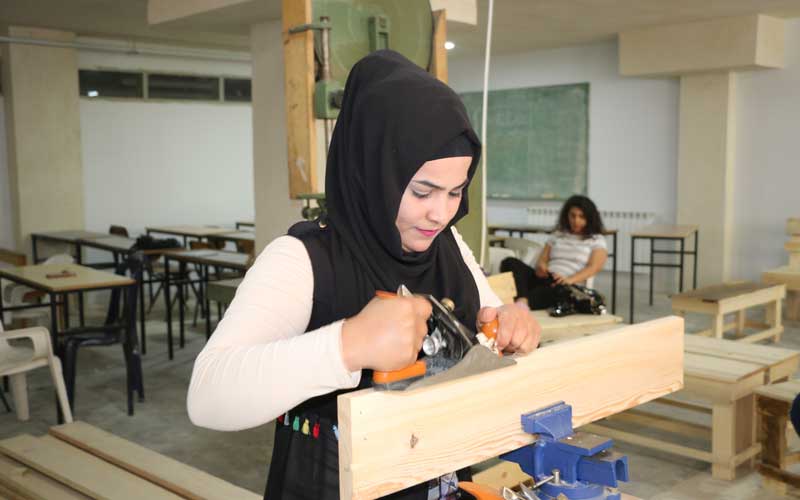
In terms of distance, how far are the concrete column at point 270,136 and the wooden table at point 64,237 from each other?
267 cm

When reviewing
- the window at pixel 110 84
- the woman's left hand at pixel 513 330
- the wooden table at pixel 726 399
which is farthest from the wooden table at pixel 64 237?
the woman's left hand at pixel 513 330

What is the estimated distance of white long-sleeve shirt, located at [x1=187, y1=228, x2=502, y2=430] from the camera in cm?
93


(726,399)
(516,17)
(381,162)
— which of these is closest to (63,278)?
(726,399)

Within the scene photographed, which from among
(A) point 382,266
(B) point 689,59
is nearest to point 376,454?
(A) point 382,266

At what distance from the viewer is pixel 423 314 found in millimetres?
964

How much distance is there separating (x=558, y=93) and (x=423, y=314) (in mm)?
9327

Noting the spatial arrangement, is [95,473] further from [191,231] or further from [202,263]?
[191,231]

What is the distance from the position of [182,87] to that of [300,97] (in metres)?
7.99

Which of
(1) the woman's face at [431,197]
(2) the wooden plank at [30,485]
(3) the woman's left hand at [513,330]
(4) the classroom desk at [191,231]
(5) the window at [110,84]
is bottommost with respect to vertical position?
(2) the wooden plank at [30,485]

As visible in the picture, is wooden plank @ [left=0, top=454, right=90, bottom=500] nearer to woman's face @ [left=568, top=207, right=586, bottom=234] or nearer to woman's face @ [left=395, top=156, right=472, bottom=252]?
woman's face @ [left=395, top=156, right=472, bottom=252]

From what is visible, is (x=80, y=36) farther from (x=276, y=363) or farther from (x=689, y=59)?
(x=276, y=363)

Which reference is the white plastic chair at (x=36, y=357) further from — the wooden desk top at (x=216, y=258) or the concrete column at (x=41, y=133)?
the concrete column at (x=41, y=133)

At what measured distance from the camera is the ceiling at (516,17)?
22.2ft

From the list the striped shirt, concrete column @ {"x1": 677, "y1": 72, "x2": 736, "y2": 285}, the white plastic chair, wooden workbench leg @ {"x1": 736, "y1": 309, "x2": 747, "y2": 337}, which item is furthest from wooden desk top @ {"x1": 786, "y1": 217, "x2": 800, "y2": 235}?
the white plastic chair
